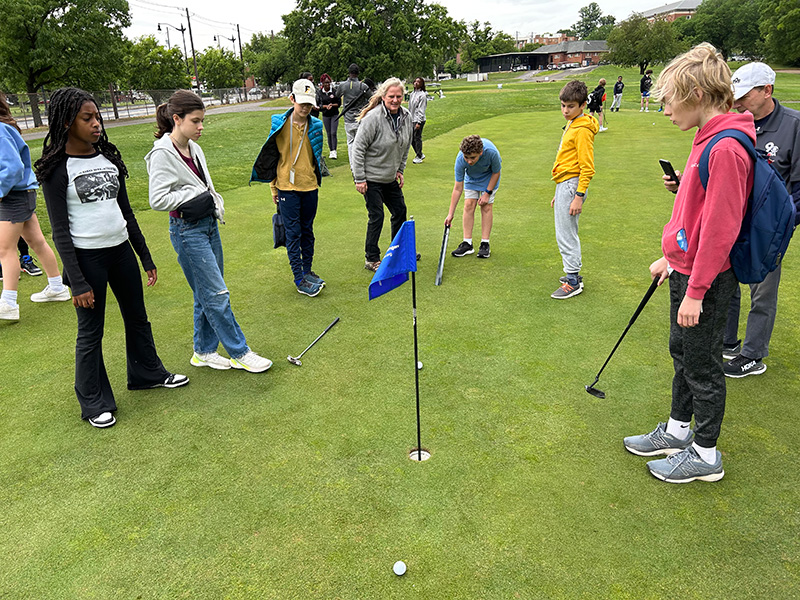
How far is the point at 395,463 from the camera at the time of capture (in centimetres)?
324

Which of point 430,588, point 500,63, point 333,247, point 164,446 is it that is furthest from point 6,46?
point 500,63

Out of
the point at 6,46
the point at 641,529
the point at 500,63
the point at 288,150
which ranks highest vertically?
the point at 500,63

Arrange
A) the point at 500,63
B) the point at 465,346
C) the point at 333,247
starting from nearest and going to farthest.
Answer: the point at 465,346
the point at 333,247
the point at 500,63

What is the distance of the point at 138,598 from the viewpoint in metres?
2.43

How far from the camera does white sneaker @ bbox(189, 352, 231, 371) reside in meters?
4.46

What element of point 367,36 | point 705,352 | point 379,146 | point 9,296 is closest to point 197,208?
point 379,146

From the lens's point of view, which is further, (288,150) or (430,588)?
(288,150)

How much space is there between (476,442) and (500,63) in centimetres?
12559

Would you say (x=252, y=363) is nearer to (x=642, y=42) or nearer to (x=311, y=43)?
(x=311, y=43)

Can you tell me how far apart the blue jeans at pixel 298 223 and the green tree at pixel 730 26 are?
88270mm

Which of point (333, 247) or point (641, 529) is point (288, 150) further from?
point (641, 529)

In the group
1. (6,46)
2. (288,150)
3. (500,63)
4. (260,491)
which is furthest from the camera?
(500,63)

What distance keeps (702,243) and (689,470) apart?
1356 millimetres

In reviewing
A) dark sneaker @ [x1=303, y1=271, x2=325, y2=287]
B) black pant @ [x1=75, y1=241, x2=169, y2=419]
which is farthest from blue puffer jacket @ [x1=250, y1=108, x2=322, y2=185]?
black pant @ [x1=75, y1=241, x2=169, y2=419]
